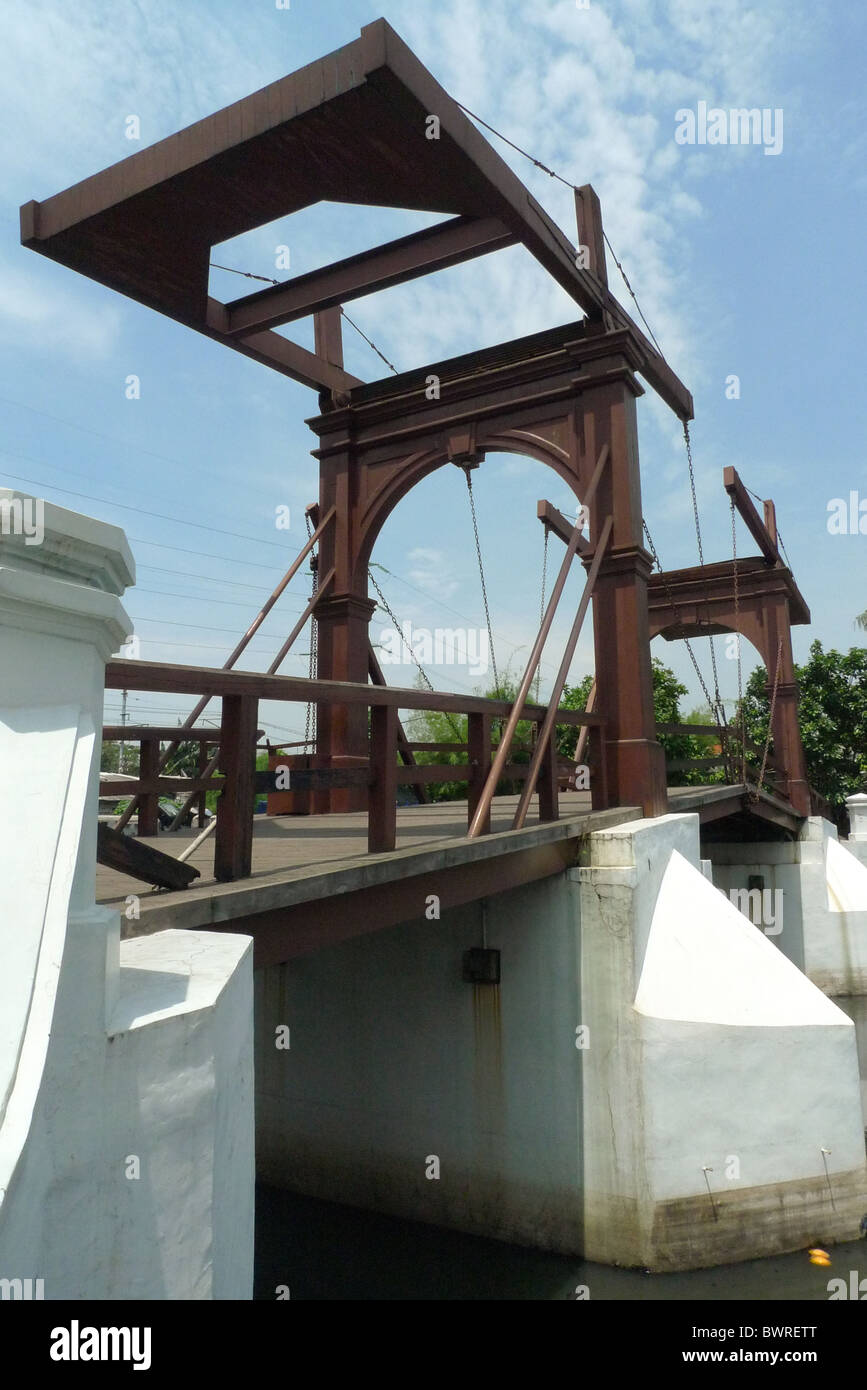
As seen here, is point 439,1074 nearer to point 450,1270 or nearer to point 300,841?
point 450,1270

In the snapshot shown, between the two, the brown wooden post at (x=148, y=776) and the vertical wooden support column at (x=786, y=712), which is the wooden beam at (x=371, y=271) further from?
the vertical wooden support column at (x=786, y=712)

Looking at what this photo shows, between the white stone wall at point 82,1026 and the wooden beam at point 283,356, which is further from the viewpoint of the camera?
the wooden beam at point 283,356

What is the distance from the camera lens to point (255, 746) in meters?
3.44

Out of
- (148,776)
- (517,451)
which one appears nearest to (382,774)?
(148,776)

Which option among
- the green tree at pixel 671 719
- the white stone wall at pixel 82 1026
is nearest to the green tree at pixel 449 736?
the green tree at pixel 671 719

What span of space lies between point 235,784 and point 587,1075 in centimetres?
417

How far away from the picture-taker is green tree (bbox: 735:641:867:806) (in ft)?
79.2

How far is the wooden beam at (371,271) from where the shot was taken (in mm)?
6492

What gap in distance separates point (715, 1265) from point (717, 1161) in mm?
638

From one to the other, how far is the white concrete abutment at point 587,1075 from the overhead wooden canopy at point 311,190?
4431 mm

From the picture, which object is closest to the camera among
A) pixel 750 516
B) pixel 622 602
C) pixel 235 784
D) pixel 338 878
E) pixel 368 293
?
pixel 235 784

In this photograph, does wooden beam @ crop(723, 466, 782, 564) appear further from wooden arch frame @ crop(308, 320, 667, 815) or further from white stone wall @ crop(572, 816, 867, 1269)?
white stone wall @ crop(572, 816, 867, 1269)

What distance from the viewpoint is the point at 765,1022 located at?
603cm
